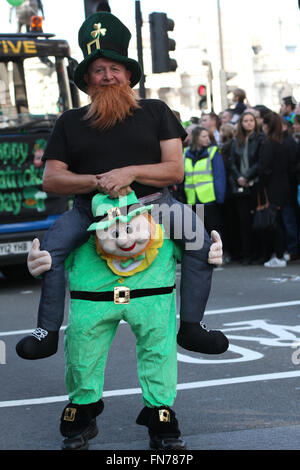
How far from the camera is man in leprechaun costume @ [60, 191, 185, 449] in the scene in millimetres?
4871

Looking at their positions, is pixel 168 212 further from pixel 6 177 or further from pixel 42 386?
pixel 6 177

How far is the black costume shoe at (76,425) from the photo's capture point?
499cm

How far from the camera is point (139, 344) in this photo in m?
4.99

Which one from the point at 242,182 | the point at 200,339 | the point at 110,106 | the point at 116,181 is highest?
the point at 110,106

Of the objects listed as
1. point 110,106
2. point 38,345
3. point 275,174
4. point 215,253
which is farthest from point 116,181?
point 275,174

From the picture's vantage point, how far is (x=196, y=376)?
270 inches

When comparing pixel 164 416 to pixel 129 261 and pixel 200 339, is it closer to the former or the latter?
pixel 200 339

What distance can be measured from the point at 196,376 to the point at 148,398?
6.37ft

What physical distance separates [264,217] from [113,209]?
862 centimetres

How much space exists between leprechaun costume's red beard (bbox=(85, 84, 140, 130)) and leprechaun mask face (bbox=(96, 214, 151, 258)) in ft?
1.61

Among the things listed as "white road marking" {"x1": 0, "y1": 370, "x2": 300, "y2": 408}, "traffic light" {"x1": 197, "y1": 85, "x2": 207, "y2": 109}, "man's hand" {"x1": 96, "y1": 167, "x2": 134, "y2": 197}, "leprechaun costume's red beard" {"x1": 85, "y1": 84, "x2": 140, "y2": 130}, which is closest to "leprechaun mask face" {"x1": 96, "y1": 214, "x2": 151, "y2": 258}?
"man's hand" {"x1": 96, "y1": 167, "x2": 134, "y2": 197}

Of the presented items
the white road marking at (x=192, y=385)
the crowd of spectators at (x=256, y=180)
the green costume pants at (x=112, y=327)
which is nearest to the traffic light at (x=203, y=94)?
the crowd of spectators at (x=256, y=180)

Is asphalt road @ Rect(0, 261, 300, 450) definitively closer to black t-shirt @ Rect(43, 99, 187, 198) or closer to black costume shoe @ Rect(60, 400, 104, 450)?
black costume shoe @ Rect(60, 400, 104, 450)

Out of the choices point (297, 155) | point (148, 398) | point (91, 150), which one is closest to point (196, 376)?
point (148, 398)
